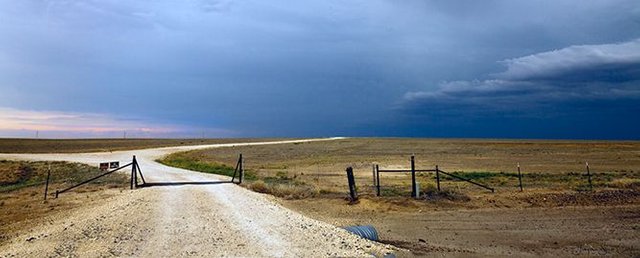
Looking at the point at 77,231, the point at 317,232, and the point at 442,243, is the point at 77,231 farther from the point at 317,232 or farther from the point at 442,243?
the point at 442,243

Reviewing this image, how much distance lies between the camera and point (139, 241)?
40.3 feet

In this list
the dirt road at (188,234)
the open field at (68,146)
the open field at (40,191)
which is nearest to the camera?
the dirt road at (188,234)

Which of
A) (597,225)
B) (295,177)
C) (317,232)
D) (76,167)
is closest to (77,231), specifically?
(317,232)

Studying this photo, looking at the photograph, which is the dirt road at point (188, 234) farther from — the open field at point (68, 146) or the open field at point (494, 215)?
the open field at point (68, 146)

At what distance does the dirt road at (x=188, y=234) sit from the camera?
1134cm

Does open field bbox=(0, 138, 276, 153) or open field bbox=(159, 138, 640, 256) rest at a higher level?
open field bbox=(0, 138, 276, 153)

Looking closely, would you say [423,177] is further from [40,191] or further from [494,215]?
[40,191]

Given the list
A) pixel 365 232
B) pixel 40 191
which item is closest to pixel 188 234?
pixel 365 232

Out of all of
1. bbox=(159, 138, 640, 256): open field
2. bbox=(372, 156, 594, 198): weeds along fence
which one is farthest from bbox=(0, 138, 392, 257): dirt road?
bbox=(372, 156, 594, 198): weeds along fence

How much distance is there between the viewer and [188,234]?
42.9 ft

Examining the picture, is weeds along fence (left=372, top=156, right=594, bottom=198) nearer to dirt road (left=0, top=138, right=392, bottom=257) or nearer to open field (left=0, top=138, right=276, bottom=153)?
dirt road (left=0, top=138, right=392, bottom=257)

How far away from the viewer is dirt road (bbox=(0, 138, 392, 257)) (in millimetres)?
11344

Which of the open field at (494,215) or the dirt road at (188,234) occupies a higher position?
the dirt road at (188,234)

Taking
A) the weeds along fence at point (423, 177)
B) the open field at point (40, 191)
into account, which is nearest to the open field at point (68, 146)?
the open field at point (40, 191)
